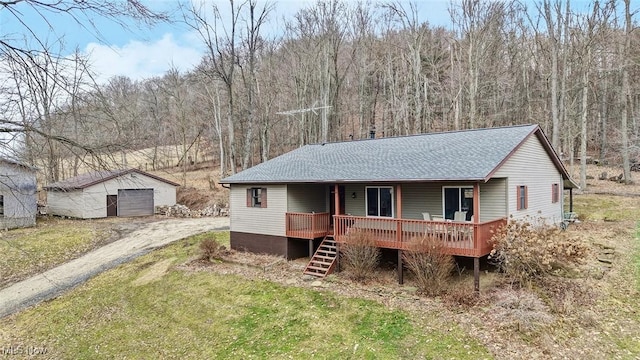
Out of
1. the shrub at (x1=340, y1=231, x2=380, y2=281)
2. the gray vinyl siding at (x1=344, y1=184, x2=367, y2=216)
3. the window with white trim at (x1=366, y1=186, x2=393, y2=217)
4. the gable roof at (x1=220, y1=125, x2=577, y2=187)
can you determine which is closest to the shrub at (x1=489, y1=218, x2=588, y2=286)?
the gable roof at (x1=220, y1=125, x2=577, y2=187)

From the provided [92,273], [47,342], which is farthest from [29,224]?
[47,342]

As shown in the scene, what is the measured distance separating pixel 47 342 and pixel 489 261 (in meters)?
13.7

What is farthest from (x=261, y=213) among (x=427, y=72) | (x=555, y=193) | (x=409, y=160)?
(x=427, y=72)

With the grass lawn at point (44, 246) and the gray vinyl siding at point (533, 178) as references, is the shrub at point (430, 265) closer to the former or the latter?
the gray vinyl siding at point (533, 178)

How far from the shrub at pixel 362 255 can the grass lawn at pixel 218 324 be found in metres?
1.52

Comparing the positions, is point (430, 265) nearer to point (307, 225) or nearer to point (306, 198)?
point (307, 225)

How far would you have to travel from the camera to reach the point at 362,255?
12.6 m

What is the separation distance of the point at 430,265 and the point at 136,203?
2523cm

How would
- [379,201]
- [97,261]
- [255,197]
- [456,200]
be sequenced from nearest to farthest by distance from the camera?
[456,200] < [379,201] < [255,197] < [97,261]

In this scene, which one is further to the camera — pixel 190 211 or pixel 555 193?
pixel 190 211

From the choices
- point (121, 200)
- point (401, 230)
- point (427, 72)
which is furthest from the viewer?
point (427, 72)

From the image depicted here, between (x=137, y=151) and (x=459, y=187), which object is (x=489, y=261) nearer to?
(x=459, y=187)

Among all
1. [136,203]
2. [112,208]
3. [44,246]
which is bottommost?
[44,246]

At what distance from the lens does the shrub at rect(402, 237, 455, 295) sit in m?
10.9
